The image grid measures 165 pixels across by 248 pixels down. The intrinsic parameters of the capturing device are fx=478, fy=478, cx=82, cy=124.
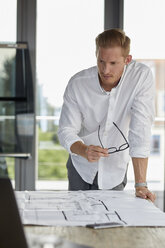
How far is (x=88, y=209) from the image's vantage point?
5.54 ft

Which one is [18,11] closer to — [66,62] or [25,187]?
[66,62]

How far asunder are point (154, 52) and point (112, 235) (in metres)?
2.87

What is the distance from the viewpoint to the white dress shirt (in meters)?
2.28

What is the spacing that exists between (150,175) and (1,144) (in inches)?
50.3

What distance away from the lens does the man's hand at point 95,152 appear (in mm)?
2016

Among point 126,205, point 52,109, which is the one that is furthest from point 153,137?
point 126,205

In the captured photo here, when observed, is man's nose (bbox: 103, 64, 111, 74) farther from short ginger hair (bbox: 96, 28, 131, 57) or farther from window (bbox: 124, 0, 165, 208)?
window (bbox: 124, 0, 165, 208)

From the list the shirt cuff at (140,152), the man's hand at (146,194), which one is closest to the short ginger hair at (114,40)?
the shirt cuff at (140,152)

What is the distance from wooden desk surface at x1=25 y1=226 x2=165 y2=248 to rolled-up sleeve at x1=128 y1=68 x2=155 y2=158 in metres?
0.68

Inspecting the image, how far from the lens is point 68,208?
1.69 meters

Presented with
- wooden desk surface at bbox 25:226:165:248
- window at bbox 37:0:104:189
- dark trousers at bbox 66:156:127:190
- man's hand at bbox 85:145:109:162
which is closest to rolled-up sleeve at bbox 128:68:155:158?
man's hand at bbox 85:145:109:162

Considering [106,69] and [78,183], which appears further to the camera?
[78,183]

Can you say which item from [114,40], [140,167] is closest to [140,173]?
[140,167]

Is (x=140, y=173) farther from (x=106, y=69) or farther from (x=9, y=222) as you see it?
(x=9, y=222)
